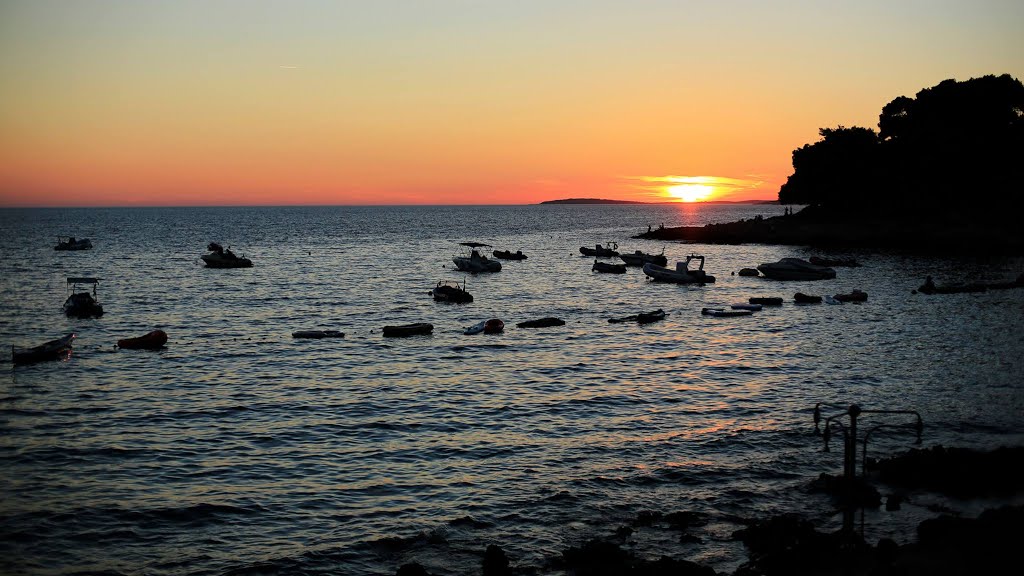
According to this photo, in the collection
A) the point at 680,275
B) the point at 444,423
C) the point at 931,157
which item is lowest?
the point at 444,423

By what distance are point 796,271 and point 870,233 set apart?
1881 inches

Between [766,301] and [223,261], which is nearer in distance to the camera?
[766,301]

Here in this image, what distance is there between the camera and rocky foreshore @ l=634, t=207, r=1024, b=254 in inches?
4412

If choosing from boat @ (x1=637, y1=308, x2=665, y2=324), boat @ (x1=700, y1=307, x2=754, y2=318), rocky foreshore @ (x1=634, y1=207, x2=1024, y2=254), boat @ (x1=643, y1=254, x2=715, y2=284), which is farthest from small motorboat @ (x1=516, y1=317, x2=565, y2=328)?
rocky foreshore @ (x1=634, y1=207, x2=1024, y2=254)

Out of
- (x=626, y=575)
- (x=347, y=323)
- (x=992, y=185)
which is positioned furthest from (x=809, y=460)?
(x=992, y=185)

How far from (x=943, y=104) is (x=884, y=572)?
453 feet

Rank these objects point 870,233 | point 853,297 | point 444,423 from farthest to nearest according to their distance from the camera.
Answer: point 870,233
point 853,297
point 444,423

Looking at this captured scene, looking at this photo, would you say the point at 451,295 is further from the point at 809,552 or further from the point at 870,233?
the point at 870,233

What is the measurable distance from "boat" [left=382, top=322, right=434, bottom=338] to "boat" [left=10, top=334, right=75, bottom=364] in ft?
61.4

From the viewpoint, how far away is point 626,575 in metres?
18.0

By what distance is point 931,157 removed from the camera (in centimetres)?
12556

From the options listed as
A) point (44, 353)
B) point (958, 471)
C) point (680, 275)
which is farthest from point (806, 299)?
point (44, 353)

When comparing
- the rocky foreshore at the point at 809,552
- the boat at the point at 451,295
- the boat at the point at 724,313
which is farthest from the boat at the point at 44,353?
the boat at the point at 724,313

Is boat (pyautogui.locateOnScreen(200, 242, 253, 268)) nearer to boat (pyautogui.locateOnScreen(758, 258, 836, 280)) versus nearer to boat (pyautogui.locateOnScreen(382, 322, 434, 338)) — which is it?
boat (pyautogui.locateOnScreen(382, 322, 434, 338))
